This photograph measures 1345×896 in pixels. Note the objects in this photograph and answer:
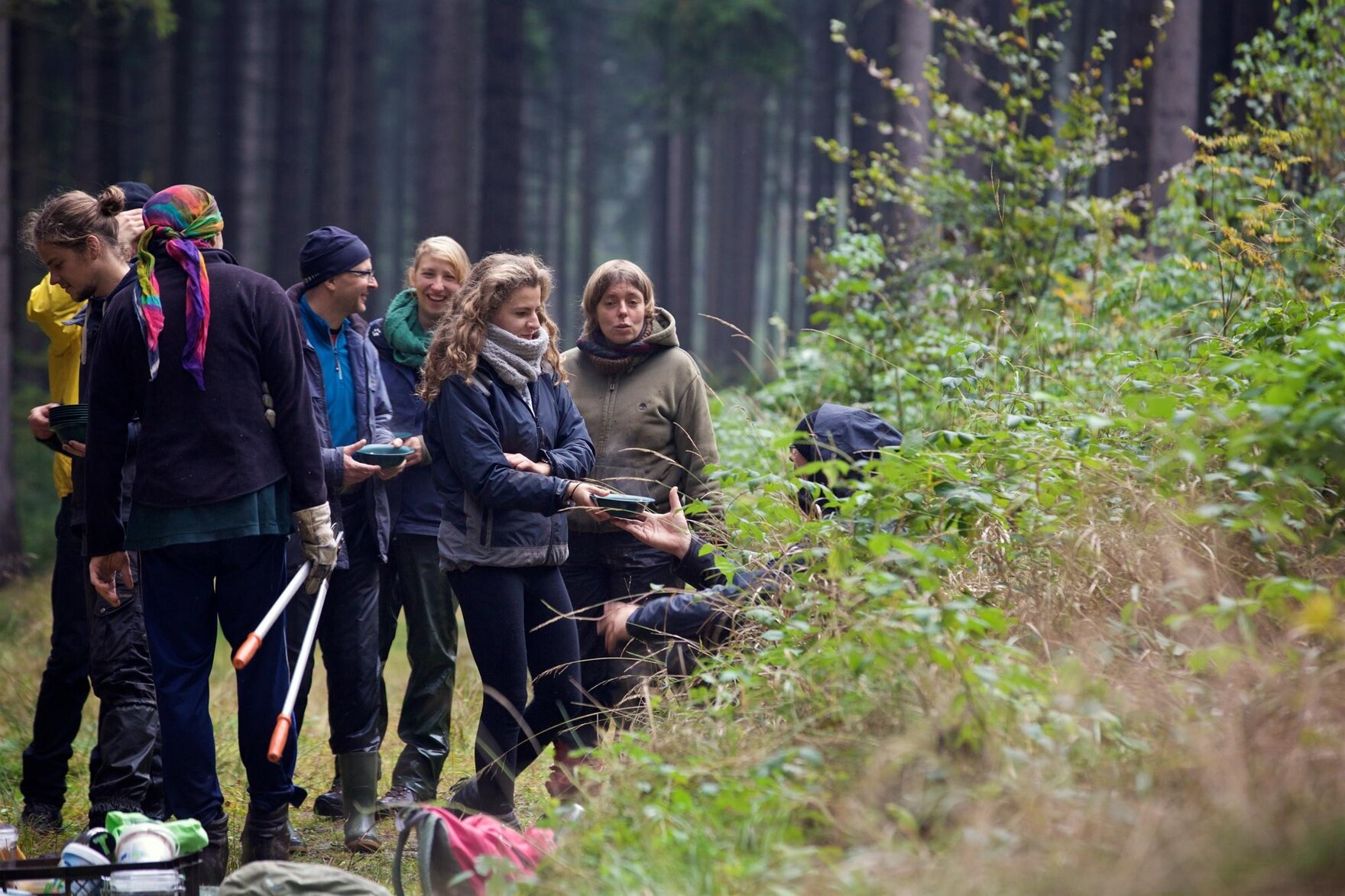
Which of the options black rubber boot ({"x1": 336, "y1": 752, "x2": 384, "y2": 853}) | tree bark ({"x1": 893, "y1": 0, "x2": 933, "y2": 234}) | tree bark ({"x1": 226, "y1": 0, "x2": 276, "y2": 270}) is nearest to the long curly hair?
black rubber boot ({"x1": 336, "y1": 752, "x2": 384, "y2": 853})

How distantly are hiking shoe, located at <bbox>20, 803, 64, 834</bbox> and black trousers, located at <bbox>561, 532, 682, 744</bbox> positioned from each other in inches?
85.5

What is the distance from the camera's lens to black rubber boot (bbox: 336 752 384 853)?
4.68 metres

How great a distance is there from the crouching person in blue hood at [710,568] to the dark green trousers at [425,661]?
0.78 meters

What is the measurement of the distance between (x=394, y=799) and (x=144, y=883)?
1.76 meters

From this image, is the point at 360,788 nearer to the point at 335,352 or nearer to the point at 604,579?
the point at 604,579

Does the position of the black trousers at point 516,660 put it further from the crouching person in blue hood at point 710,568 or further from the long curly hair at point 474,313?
the long curly hair at point 474,313

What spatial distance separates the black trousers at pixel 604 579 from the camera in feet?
15.8

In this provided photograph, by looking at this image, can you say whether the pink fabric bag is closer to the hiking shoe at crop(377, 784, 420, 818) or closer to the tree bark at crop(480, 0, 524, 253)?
the hiking shoe at crop(377, 784, 420, 818)

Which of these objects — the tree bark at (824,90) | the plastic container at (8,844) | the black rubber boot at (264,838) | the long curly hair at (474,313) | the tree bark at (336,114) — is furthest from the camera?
the tree bark at (824,90)

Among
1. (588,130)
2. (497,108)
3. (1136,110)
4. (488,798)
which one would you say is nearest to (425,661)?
(488,798)

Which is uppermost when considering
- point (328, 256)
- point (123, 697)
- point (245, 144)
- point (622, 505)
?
point (245, 144)

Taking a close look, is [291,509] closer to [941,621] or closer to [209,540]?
[209,540]

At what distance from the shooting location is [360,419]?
499 centimetres

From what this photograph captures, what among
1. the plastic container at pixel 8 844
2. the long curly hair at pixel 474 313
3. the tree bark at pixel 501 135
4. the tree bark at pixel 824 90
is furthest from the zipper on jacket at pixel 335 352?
the tree bark at pixel 824 90
